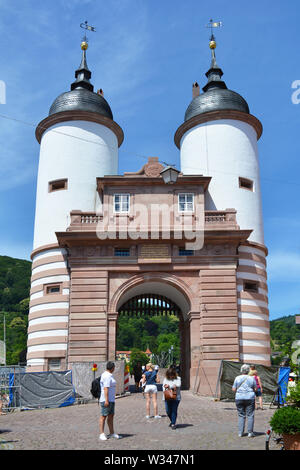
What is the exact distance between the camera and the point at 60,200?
96.8 feet

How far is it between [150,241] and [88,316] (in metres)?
5.27

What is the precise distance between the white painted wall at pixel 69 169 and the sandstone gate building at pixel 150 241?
7 centimetres

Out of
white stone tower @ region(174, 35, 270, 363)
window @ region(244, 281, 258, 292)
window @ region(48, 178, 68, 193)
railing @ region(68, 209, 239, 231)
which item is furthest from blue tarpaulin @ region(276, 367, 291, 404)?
window @ region(48, 178, 68, 193)

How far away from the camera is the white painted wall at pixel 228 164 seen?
96.3 ft

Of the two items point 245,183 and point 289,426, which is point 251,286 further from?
point 289,426

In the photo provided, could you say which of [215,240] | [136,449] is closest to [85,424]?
[136,449]

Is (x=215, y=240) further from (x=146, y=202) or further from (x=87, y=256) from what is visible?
(x=87, y=256)

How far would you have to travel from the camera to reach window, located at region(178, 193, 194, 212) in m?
27.6

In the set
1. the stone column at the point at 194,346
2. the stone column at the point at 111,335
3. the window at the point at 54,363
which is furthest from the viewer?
the window at the point at 54,363

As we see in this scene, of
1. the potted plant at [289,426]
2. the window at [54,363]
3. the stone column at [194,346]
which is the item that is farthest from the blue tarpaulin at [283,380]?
the window at [54,363]

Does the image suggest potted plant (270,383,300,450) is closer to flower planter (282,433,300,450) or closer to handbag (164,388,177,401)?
flower planter (282,433,300,450)

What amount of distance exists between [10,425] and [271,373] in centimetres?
1163

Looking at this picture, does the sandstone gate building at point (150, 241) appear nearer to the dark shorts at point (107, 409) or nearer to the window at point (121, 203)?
the window at point (121, 203)

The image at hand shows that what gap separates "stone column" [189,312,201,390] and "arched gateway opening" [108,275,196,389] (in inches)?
36.4
